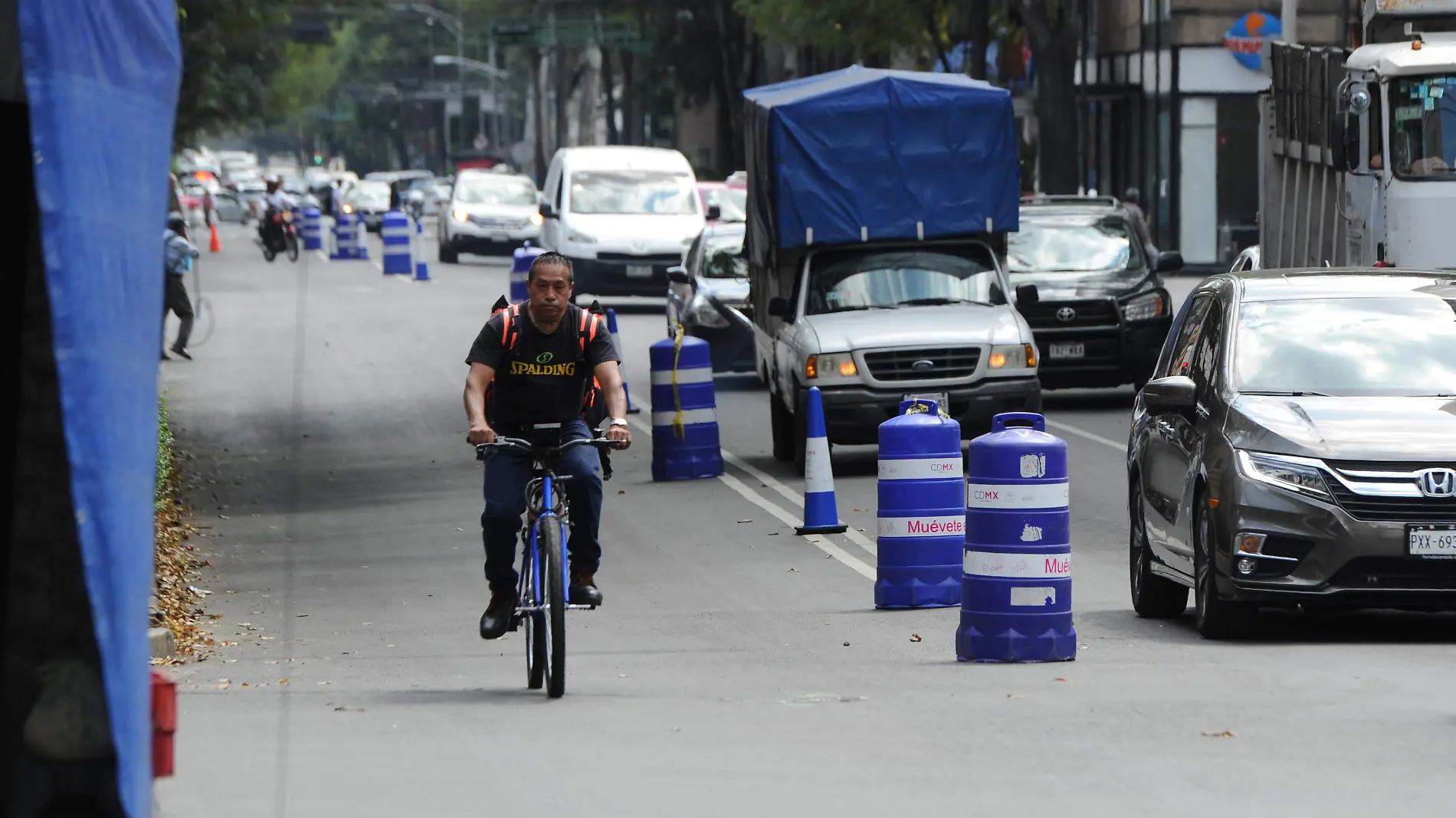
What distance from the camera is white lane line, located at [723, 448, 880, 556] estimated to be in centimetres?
1620

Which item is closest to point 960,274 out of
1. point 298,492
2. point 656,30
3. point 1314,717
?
point 298,492

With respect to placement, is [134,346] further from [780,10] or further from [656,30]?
[656,30]

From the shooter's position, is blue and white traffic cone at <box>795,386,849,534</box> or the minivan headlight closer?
the minivan headlight

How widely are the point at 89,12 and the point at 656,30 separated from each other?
62063 millimetres

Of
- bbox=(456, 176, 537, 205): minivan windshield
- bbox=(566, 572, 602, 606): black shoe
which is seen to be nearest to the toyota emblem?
bbox=(566, 572, 602, 606): black shoe

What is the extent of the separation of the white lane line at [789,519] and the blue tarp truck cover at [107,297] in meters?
9.74

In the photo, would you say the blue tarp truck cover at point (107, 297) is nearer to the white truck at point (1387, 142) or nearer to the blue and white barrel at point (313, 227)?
the white truck at point (1387, 142)

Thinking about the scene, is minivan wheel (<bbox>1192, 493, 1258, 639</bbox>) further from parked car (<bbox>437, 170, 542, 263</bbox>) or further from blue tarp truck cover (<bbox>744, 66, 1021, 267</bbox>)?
parked car (<bbox>437, 170, 542, 263</bbox>)

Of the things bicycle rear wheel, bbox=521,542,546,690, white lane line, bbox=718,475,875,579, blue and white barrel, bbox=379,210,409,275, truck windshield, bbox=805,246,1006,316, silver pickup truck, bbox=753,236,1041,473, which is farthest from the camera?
blue and white barrel, bbox=379,210,409,275

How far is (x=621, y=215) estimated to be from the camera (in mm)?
39500

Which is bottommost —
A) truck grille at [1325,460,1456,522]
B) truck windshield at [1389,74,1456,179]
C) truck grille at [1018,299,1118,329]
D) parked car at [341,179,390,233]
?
parked car at [341,179,390,233]

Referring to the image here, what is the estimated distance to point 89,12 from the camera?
17.4 ft

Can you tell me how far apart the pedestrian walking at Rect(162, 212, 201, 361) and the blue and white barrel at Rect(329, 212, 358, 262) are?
913 inches

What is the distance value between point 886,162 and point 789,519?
512 centimetres
